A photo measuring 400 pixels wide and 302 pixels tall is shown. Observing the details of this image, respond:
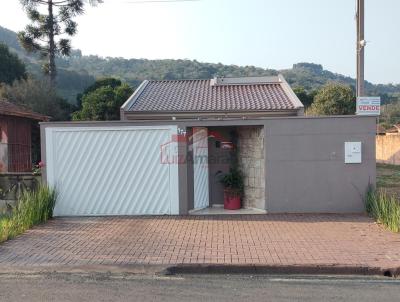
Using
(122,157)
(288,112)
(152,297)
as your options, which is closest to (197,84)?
(288,112)

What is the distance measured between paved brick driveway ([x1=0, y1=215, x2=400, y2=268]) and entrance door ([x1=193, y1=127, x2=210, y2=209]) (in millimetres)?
1267

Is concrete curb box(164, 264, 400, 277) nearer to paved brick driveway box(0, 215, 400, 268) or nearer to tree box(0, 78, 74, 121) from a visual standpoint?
paved brick driveway box(0, 215, 400, 268)

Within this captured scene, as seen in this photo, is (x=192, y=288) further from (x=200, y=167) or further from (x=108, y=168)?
(x=200, y=167)

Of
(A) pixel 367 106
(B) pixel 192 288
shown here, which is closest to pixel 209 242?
(B) pixel 192 288

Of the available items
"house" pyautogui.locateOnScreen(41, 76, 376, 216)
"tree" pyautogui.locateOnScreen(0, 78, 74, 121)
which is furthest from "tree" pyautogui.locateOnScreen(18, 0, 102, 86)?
"house" pyautogui.locateOnScreen(41, 76, 376, 216)

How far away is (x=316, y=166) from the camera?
38.3 feet

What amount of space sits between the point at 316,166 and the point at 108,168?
5129 mm

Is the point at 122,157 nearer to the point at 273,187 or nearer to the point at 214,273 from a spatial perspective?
the point at 273,187

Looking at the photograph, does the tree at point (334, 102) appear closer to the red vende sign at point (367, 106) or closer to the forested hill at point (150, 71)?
the forested hill at point (150, 71)

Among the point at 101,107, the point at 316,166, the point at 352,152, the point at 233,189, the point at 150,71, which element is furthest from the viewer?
the point at 150,71

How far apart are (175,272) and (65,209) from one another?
555cm

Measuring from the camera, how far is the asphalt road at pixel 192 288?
598cm

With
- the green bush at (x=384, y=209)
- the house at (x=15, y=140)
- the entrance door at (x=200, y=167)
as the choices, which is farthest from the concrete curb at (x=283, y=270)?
the house at (x=15, y=140)

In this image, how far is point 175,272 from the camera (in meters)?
7.21
